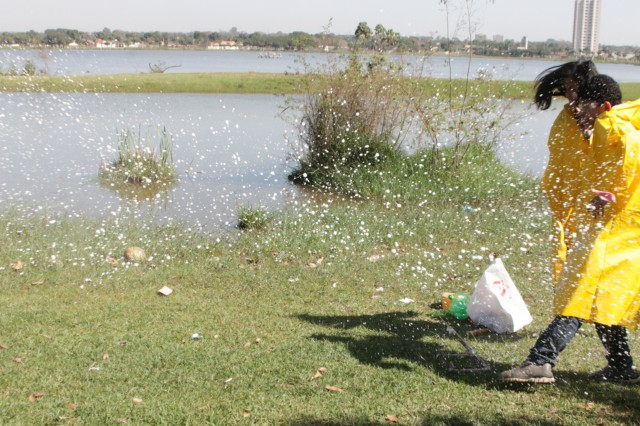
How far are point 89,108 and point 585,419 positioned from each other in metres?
18.7

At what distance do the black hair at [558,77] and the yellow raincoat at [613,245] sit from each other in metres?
0.35

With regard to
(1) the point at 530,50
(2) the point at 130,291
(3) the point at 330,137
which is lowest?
(2) the point at 130,291

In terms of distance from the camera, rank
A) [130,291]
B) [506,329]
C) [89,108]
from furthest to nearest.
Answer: [89,108]
[130,291]
[506,329]

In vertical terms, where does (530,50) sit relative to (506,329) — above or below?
above

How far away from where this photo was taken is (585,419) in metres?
4.18

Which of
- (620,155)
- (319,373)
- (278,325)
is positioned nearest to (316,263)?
(278,325)

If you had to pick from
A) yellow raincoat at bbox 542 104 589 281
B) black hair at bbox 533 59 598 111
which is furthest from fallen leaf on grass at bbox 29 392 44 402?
black hair at bbox 533 59 598 111

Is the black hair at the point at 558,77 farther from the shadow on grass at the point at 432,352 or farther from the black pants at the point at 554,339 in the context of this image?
the shadow on grass at the point at 432,352

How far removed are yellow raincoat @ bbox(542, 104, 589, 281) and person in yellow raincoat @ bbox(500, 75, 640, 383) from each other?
12 centimetres

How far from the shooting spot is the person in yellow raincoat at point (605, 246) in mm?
4164

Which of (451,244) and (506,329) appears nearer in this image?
(506,329)

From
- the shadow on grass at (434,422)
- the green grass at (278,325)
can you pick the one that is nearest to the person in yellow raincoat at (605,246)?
the shadow on grass at (434,422)

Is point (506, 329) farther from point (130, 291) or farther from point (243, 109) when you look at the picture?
point (243, 109)

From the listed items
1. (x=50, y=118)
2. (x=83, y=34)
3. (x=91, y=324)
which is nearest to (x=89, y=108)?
(x=50, y=118)
